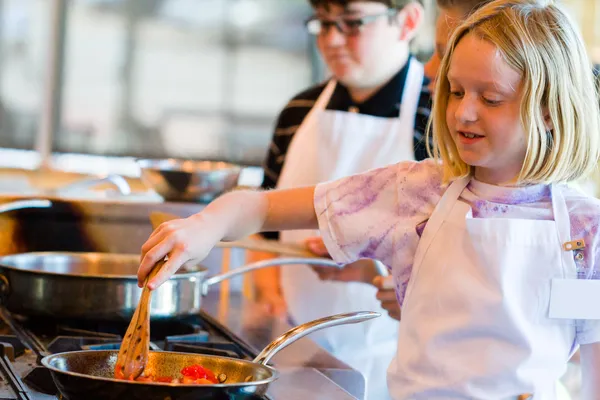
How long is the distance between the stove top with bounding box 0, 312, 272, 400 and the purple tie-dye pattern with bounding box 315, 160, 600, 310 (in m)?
A: 0.23

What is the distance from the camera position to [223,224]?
1078 mm

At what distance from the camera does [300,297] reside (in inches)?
84.0

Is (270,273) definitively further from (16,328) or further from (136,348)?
(136,348)

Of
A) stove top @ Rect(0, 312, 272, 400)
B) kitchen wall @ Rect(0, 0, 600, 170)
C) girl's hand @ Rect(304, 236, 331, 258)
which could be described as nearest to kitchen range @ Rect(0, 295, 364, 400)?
stove top @ Rect(0, 312, 272, 400)

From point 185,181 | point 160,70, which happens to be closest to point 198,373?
point 185,181

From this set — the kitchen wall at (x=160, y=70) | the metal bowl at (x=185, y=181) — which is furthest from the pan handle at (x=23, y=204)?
the kitchen wall at (x=160, y=70)

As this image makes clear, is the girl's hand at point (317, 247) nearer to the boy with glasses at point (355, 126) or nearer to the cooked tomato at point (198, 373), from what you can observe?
the boy with glasses at point (355, 126)

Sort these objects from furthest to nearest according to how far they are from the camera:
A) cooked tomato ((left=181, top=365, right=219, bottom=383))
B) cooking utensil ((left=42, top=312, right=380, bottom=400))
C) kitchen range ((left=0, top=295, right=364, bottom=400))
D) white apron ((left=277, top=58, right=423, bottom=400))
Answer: white apron ((left=277, top=58, right=423, bottom=400)), kitchen range ((left=0, top=295, right=364, bottom=400)), cooked tomato ((left=181, top=365, right=219, bottom=383)), cooking utensil ((left=42, top=312, right=380, bottom=400))

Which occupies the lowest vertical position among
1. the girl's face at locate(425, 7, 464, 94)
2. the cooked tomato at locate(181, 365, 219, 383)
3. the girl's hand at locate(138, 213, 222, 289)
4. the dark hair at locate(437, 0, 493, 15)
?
the cooked tomato at locate(181, 365, 219, 383)

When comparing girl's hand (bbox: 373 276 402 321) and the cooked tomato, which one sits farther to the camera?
girl's hand (bbox: 373 276 402 321)

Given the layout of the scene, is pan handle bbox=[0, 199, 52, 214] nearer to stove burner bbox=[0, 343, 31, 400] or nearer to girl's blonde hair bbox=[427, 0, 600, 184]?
stove burner bbox=[0, 343, 31, 400]

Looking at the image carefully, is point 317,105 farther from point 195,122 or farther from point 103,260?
point 195,122

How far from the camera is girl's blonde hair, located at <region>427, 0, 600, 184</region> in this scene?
1.06 m

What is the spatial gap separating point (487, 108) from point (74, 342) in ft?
2.05
